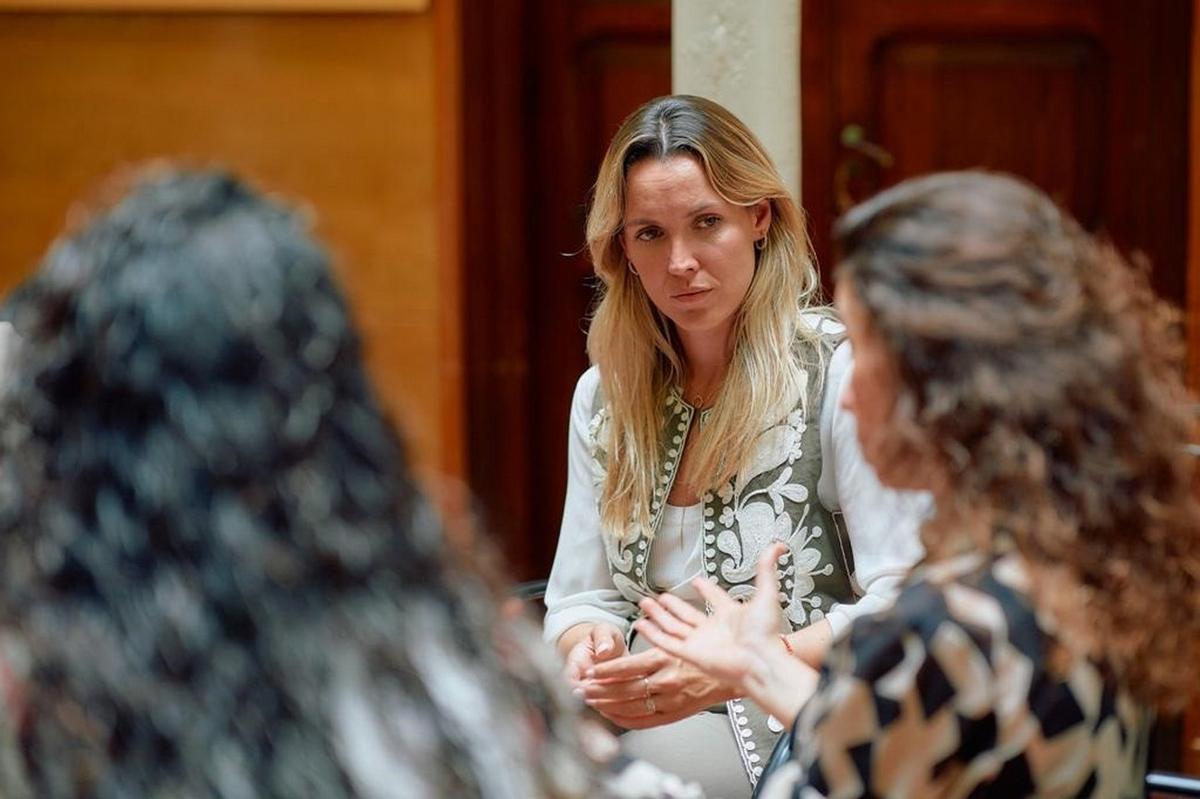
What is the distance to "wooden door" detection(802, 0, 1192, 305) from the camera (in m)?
4.39

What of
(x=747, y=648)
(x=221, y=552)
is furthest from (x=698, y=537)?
(x=221, y=552)

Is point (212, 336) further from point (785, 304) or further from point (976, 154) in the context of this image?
point (976, 154)

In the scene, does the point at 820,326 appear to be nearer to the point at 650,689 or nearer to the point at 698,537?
the point at 698,537

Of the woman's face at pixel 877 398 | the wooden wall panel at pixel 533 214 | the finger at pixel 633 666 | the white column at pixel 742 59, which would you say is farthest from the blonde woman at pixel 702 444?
the wooden wall panel at pixel 533 214

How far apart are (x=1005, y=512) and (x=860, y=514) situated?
818 millimetres

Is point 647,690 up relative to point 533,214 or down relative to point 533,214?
down

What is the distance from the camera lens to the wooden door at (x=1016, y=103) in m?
4.39

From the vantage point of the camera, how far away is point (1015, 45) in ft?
14.6

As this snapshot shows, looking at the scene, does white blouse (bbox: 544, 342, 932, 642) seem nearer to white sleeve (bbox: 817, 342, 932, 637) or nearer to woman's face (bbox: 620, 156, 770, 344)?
white sleeve (bbox: 817, 342, 932, 637)

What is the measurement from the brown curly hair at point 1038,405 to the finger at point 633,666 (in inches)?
28.3

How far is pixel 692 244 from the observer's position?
2512 mm

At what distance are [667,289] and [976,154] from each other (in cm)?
222

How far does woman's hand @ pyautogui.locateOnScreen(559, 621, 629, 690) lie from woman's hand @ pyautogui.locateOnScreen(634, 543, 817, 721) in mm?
459

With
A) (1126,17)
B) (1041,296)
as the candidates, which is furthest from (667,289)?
(1126,17)
